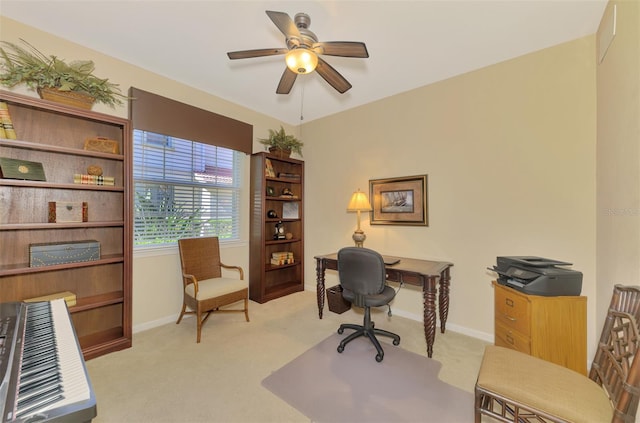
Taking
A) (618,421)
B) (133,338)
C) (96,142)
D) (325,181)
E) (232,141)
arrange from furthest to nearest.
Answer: (325,181), (232,141), (133,338), (96,142), (618,421)

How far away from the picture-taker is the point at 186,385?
1.85 m

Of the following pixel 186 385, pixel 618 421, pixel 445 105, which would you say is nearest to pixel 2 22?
pixel 186 385

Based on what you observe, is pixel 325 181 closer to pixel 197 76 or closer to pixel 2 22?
pixel 197 76

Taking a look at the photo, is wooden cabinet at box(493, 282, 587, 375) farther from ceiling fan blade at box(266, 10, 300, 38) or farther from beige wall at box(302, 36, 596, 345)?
ceiling fan blade at box(266, 10, 300, 38)

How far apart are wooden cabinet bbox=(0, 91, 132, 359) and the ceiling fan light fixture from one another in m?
1.71

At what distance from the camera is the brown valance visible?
261 cm

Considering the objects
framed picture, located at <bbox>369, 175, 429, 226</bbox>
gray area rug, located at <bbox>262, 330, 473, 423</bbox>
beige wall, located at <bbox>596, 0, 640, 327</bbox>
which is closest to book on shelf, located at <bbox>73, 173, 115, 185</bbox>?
gray area rug, located at <bbox>262, 330, 473, 423</bbox>

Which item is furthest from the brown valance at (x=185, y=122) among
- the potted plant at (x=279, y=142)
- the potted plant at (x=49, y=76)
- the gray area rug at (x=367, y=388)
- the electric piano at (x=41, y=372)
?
the gray area rug at (x=367, y=388)

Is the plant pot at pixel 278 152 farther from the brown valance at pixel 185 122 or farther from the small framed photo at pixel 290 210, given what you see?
the small framed photo at pixel 290 210

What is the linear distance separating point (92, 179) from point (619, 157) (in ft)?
13.0

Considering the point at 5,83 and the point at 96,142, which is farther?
the point at 96,142

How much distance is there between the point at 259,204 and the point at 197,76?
1.70 m

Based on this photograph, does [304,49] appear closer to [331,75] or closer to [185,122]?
[331,75]

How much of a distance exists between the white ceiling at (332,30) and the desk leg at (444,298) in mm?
2173
